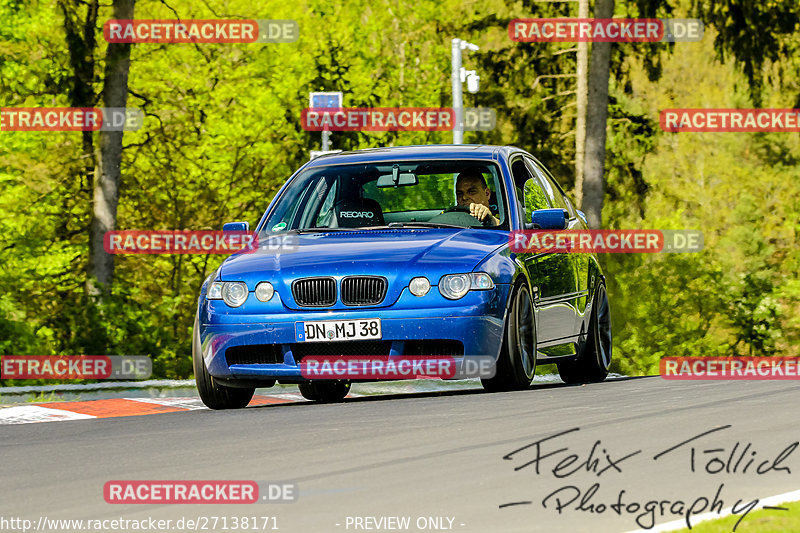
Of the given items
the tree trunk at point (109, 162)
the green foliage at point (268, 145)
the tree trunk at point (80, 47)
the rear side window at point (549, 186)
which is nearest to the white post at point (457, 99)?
the green foliage at point (268, 145)

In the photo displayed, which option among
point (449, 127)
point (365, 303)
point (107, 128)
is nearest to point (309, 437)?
point (365, 303)

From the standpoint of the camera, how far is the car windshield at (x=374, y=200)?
37.4 feet

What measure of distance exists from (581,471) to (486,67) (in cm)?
2641

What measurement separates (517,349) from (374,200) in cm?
184

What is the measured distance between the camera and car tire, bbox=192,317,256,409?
34.8ft

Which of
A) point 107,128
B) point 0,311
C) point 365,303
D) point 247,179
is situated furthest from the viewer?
point 247,179

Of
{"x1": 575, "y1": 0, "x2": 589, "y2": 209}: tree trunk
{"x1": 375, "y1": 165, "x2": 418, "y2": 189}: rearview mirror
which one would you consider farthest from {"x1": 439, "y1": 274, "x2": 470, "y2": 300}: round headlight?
{"x1": 575, "y1": 0, "x2": 589, "y2": 209}: tree trunk

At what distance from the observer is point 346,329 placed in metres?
10.0

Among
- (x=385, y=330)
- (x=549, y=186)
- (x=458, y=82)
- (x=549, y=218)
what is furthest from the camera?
(x=458, y=82)

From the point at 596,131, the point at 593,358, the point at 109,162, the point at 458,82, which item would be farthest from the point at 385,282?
the point at 458,82

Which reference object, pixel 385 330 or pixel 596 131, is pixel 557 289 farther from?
pixel 596 131

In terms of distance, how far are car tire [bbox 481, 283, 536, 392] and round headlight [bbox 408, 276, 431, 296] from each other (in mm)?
613

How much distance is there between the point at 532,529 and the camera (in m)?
5.82

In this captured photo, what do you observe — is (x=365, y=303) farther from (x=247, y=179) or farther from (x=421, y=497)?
(x=247, y=179)
